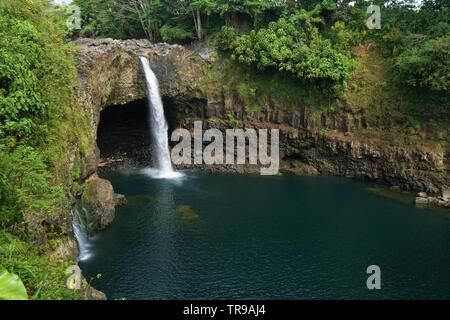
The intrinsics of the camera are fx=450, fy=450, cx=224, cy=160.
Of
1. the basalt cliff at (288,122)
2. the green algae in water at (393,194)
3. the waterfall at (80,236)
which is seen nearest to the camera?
the waterfall at (80,236)

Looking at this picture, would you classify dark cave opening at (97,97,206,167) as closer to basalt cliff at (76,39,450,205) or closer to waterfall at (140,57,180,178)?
basalt cliff at (76,39,450,205)

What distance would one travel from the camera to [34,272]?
1178cm

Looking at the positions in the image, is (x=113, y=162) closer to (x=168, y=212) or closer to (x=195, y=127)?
(x=195, y=127)

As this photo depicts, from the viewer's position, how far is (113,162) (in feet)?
130

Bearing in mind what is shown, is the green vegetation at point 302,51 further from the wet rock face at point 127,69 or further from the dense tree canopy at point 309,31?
the wet rock face at point 127,69

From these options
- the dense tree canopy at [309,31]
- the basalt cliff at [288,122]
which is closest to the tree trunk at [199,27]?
the dense tree canopy at [309,31]

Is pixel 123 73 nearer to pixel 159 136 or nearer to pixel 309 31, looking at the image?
pixel 159 136

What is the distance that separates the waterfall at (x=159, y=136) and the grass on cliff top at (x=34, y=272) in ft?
78.9

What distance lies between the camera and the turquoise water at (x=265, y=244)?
20.1 meters

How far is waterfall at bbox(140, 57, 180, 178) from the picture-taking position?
37.4 m

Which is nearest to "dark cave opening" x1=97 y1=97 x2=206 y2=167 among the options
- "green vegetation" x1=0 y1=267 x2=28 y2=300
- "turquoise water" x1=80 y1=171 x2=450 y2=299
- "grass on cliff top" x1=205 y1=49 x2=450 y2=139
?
"grass on cliff top" x1=205 y1=49 x2=450 y2=139

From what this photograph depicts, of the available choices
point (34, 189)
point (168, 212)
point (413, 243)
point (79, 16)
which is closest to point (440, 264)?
point (413, 243)

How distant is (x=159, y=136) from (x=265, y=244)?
18204 mm

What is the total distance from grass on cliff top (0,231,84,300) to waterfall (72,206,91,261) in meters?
8.92
